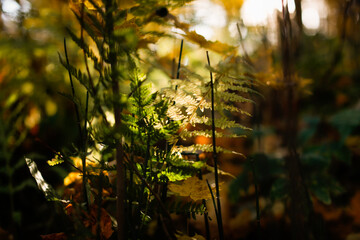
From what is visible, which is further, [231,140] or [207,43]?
[231,140]

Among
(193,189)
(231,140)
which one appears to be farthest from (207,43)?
(231,140)

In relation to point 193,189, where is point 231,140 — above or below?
above

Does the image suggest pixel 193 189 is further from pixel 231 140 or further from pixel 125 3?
pixel 231 140

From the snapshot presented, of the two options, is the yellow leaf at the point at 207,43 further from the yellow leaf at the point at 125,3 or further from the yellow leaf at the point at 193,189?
the yellow leaf at the point at 193,189

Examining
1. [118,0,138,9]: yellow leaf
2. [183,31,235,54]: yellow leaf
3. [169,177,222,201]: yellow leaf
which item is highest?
[118,0,138,9]: yellow leaf

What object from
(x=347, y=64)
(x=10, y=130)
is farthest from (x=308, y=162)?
(x=347, y=64)

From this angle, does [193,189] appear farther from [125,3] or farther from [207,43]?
[125,3]

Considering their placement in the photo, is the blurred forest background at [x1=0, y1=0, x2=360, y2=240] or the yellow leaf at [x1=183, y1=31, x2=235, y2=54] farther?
the blurred forest background at [x1=0, y1=0, x2=360, y2=240]

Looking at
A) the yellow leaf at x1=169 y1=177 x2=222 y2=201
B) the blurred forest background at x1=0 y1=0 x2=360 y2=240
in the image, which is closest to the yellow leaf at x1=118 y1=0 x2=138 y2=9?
the blurred forest background at x1=0 y1=0 x2=360 y2=240

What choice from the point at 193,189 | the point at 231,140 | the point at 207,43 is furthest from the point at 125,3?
the point at 231,140

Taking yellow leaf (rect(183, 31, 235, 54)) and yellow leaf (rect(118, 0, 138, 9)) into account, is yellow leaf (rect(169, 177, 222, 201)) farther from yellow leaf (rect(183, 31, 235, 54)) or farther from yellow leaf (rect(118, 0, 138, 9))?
yellow leaf (rect(118, 0, 138, 9))
